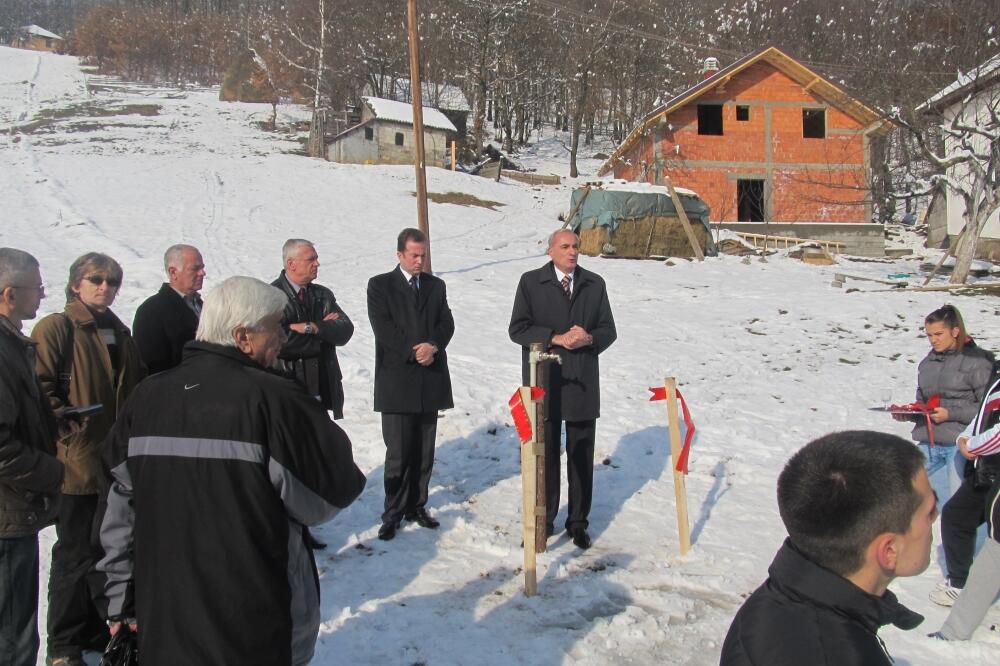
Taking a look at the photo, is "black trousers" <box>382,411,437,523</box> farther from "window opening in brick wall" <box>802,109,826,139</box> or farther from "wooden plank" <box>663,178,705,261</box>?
"window opening in brick wall" <box>802,109,826,139</box>

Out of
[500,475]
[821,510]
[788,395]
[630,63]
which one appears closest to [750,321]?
[788,395]

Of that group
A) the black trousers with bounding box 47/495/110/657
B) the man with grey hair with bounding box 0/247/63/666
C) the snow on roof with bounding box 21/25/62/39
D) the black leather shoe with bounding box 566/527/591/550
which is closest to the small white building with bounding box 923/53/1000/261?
the black leather shoe with bounding box 566/527/591/550

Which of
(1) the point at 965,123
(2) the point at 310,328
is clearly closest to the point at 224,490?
(2) the point at 310,328

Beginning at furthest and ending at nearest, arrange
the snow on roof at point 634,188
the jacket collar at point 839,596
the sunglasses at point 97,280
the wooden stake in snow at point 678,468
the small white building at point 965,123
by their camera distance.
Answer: the snow on roof at point 634,188 → the small white building at point 965,123 → the wooden stake in snow at point 678,468 → the sunglasses at point 97,280 → the jacket collar at point 839,596

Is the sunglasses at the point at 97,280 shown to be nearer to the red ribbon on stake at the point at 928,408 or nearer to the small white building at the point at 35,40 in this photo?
the red ribbon on stake at the point at 928,408

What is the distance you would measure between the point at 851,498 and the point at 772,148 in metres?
28.9

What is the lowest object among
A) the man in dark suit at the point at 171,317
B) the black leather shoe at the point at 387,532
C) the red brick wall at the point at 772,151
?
the black leather shoe at the point at 387,532

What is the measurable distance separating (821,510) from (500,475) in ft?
16.8

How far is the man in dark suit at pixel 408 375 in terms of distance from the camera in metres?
5.45

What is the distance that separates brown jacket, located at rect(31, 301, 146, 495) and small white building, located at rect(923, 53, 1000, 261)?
1911 centimetres

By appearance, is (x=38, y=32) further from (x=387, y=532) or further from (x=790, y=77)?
(x=387, y=532)

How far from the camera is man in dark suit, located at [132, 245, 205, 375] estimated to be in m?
4.29

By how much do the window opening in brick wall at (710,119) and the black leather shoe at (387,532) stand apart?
25.7 meters

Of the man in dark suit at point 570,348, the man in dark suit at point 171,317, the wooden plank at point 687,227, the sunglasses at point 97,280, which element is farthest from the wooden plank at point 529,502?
the wooden plank at point 687,227
